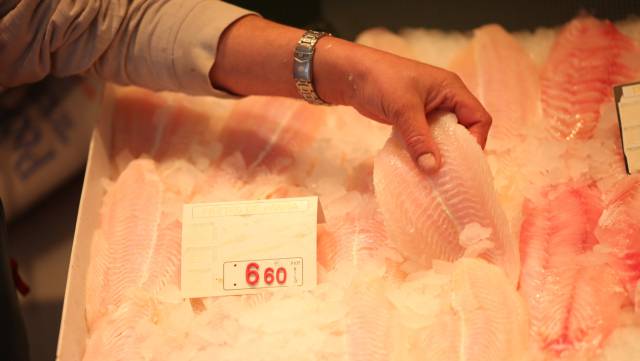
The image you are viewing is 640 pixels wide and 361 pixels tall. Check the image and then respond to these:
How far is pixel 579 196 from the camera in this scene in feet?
4.31

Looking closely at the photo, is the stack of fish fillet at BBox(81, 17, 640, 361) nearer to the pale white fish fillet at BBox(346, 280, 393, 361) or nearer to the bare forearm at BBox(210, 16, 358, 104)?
the pale white fish fillet at BBox(346, 280, 393, 361)

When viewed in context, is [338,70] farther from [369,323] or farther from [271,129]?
[369,323]

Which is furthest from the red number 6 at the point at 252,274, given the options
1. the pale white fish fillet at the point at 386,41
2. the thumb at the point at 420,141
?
the pale white fish fillet at the point at 386,41

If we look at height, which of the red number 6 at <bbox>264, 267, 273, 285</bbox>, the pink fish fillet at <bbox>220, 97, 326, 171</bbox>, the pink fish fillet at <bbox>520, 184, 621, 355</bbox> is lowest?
the red number 6 at <bbox>264, 267, 273, 285</bbox>

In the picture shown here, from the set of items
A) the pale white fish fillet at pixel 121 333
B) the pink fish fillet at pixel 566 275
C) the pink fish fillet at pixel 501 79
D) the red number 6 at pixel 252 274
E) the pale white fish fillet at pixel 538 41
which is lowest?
the pale white fish fillet at pixel 121 333

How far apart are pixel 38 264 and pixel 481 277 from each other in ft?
3.84

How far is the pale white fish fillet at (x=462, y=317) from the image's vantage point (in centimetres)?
106

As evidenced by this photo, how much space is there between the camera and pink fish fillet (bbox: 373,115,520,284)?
1180mm

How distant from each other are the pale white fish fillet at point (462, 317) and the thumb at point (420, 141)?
0.18 metres

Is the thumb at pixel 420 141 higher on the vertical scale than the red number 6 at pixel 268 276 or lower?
higher

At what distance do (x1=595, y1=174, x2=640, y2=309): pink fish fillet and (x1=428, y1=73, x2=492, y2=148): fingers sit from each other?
27 centimetres

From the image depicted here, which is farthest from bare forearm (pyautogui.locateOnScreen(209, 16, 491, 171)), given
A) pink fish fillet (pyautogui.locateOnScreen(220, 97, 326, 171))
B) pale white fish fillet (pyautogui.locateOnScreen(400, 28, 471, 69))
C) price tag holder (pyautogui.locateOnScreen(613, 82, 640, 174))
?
pale white fish fillet (pyautogui.locateOnScreen(400, 28, 471, 69))

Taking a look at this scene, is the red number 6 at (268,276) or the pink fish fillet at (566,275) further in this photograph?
the red number 6 at (268,276)

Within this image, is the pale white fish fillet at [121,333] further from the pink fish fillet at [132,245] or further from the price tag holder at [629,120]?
the price tag holder at [629,120]
